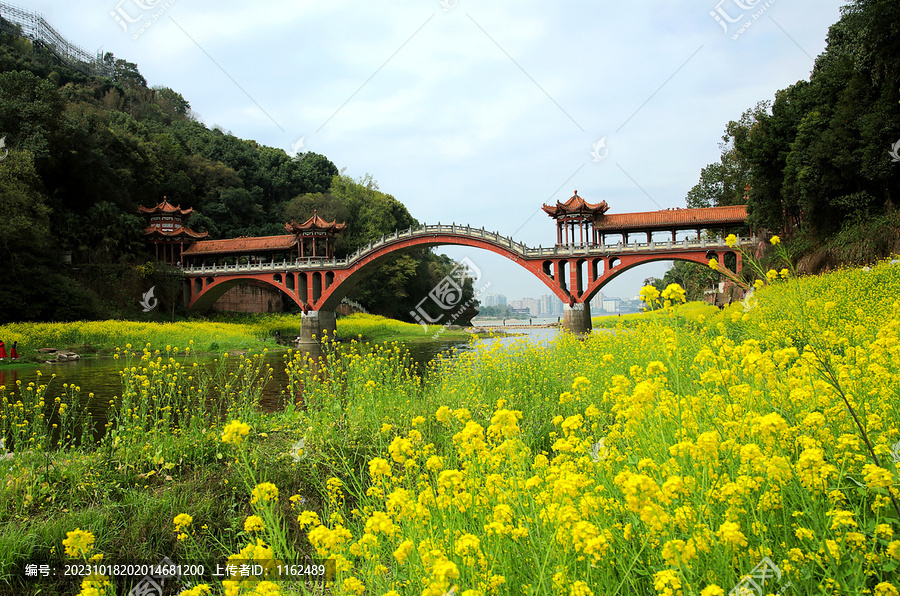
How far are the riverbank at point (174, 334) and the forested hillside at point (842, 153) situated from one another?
69.0 ft

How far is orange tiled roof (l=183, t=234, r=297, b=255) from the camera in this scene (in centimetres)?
3991

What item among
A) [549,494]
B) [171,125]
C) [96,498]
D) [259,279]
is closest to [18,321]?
[259,279]

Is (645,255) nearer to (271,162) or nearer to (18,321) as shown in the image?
(18,321)

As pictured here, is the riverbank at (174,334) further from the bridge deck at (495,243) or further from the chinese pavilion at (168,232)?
the chinese pavilion at (168,232)

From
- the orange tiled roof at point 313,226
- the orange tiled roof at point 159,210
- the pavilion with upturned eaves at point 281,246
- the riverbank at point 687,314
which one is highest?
the orange tiled roof at point 159,210

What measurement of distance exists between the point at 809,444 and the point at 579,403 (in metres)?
4.06

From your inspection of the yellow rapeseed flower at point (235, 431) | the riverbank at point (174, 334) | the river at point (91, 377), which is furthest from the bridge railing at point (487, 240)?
the yellow rapeseed flower at point (235, 431)

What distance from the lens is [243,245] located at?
1608 inches

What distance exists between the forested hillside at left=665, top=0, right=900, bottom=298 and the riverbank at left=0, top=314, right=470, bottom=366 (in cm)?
2102

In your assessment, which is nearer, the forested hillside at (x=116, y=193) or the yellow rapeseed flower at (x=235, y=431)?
the yellow rapeseed flower at (x=235, y=431)

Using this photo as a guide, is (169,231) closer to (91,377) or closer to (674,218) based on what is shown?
(91,377)

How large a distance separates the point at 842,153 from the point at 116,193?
135 ft

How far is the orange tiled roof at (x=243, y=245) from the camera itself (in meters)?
39.9

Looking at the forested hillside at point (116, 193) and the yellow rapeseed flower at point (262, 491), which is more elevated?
the forested hillside at point (116, 193)
